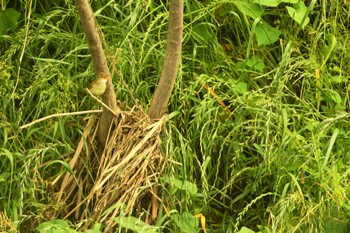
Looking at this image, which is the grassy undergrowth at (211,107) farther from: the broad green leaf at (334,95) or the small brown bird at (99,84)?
the small brown bird at (99,84)

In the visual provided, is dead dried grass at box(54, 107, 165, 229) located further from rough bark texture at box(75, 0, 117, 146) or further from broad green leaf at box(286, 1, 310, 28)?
broad green leaf at box(286, 1, 310, 28)

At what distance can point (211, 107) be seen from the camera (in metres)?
3.49

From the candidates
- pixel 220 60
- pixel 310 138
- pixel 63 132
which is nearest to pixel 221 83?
pixel 220 60

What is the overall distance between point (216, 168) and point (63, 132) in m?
0.62

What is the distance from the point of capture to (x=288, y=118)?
11.5ft

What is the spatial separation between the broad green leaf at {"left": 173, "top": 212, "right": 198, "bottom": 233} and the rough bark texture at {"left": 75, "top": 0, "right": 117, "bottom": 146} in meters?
0.42

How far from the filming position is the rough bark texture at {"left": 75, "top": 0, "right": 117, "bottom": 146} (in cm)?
306

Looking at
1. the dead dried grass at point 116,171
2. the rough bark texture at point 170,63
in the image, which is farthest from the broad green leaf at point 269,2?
the dead dried grass at point 116,171

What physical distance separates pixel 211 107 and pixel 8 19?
944mm

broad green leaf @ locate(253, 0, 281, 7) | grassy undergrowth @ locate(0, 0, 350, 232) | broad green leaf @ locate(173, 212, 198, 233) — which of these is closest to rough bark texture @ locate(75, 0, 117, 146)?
grassy undergrowth @ locate(0, 0, 350, 232)

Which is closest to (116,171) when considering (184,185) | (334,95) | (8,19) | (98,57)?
(184,185)

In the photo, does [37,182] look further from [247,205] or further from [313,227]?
[313,227]

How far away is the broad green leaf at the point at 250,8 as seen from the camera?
12.1 ft

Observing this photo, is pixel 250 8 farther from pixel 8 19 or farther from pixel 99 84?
pixel 8 19
